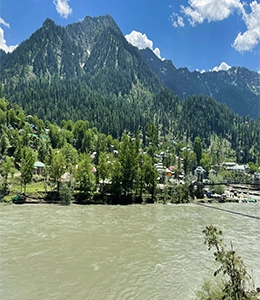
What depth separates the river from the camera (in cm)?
1526

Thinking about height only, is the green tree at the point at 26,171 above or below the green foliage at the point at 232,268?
above

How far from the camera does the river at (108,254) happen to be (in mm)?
15258

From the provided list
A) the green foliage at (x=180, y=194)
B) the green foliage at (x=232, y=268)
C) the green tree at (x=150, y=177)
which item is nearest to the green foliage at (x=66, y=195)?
the green tree at (x=150, y=177)

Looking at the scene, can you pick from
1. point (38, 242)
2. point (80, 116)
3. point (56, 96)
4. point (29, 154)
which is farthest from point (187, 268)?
point (56, 96)

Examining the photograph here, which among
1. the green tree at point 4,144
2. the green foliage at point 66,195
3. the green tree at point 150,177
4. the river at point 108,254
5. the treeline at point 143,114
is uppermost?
the treeline at point 143,114

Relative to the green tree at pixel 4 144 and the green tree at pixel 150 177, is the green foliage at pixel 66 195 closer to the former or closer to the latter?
the green tree at pixel 150 177

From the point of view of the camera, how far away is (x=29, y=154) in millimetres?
49719

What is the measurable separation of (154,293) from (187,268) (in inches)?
179

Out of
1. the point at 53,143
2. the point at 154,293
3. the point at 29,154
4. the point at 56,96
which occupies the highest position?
the point at 56,96

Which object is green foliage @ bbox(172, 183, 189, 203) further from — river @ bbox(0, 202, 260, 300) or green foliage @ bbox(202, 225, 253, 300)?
green foliage @ bbox(202, 225, 253, 300)

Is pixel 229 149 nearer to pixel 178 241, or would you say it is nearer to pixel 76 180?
pixel 76 180

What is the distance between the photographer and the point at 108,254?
21.1 metres

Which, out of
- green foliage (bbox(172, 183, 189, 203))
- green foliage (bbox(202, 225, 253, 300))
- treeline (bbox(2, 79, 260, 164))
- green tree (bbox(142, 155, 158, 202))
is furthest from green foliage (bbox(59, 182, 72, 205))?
treeline (bbox(2, 79, 260, 164))

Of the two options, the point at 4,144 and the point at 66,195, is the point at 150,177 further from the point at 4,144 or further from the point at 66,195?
the point at 4,144
